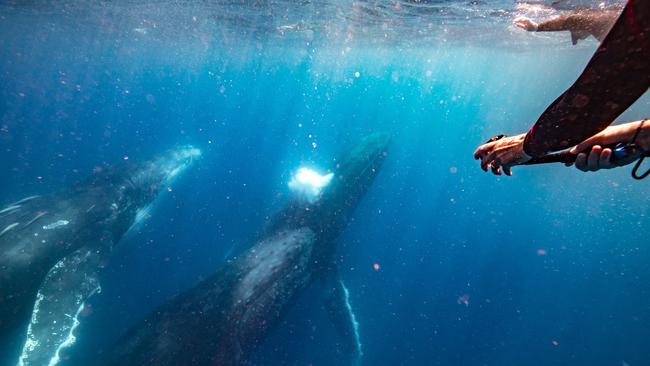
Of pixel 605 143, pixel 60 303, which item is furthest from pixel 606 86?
pixel 60 303

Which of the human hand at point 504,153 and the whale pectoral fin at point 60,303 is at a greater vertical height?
the human hand at point 504,153

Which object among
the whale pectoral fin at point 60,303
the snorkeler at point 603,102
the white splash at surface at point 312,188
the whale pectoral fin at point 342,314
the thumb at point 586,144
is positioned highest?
the snorkeler at point 603,102

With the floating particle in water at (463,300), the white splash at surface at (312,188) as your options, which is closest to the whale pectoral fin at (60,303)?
the white splash at surface at (312,188)

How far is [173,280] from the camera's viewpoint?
42.5 ft

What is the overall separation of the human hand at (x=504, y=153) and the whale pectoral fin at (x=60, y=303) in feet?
33.6

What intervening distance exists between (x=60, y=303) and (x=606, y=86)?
11716 millimetres

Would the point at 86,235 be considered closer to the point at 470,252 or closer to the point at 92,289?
the point at 92,289

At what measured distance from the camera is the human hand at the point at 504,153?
2.17m

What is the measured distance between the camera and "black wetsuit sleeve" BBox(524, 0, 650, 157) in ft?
4.42

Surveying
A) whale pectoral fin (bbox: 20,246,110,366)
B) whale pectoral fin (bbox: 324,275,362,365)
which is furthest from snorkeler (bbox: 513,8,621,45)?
whale pectoral fin (bbox: 20,246,110,366)

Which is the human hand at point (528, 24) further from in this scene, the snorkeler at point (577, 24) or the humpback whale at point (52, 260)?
the humpback whale at point (52, 260)

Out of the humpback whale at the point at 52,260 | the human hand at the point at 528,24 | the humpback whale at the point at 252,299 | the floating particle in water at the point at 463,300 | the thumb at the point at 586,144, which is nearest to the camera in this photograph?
the thumb at the point at 586,144

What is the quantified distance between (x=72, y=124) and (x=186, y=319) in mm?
36363

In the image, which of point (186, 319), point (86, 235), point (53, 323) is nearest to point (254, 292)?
point (186, 319)
